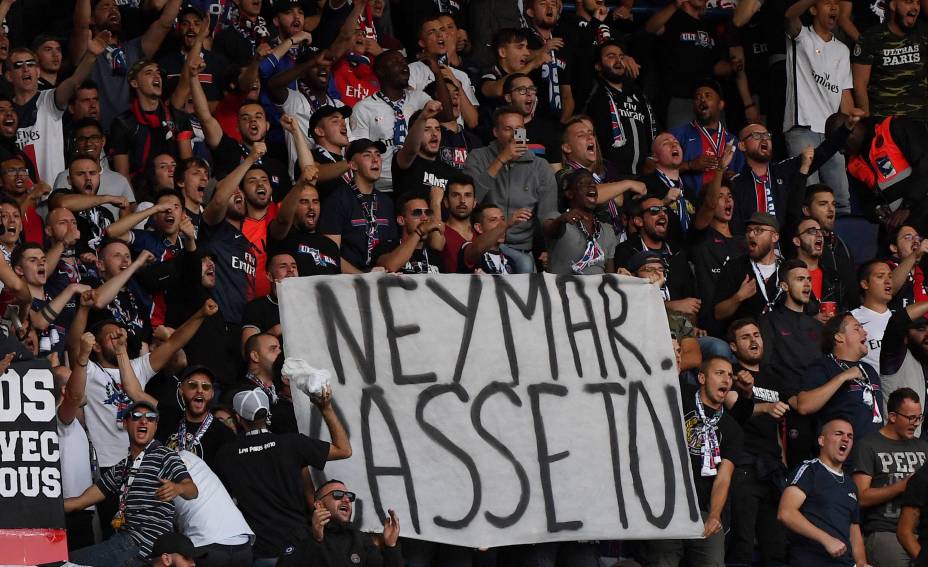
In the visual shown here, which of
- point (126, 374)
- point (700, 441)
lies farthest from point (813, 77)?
point (126, 374)

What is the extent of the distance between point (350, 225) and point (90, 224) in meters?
1.73

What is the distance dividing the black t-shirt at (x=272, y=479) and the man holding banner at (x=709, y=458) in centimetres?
225

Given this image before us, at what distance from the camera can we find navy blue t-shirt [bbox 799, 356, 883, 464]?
12125 mm

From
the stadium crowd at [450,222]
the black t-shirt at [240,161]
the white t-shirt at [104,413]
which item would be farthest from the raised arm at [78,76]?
the white t-shirt at [104,413]

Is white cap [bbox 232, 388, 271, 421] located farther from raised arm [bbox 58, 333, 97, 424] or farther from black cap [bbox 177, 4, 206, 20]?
black cap [bbox 177, 4, 206, 20]

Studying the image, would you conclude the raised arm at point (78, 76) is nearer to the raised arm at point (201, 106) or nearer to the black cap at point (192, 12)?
the raised arm at point (201, 106)

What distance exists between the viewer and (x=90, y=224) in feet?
40.3

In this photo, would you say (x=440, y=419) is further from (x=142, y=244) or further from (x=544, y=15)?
(x=544, y=15)

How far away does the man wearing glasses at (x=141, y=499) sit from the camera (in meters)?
9.90

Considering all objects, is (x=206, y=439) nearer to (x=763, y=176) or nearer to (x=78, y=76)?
(x=78, y=76)

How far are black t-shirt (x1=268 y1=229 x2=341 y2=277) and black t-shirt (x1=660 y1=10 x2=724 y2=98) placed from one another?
4.44 metres

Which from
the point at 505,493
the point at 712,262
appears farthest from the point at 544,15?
the point at 505,493

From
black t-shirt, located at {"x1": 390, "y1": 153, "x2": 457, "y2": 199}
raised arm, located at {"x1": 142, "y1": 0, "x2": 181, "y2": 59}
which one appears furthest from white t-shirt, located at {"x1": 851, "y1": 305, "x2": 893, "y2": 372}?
raised arm, located at {"x1": 142, "y1": 0, "x2": 181, "y2": 59}

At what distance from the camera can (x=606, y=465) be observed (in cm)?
1100
